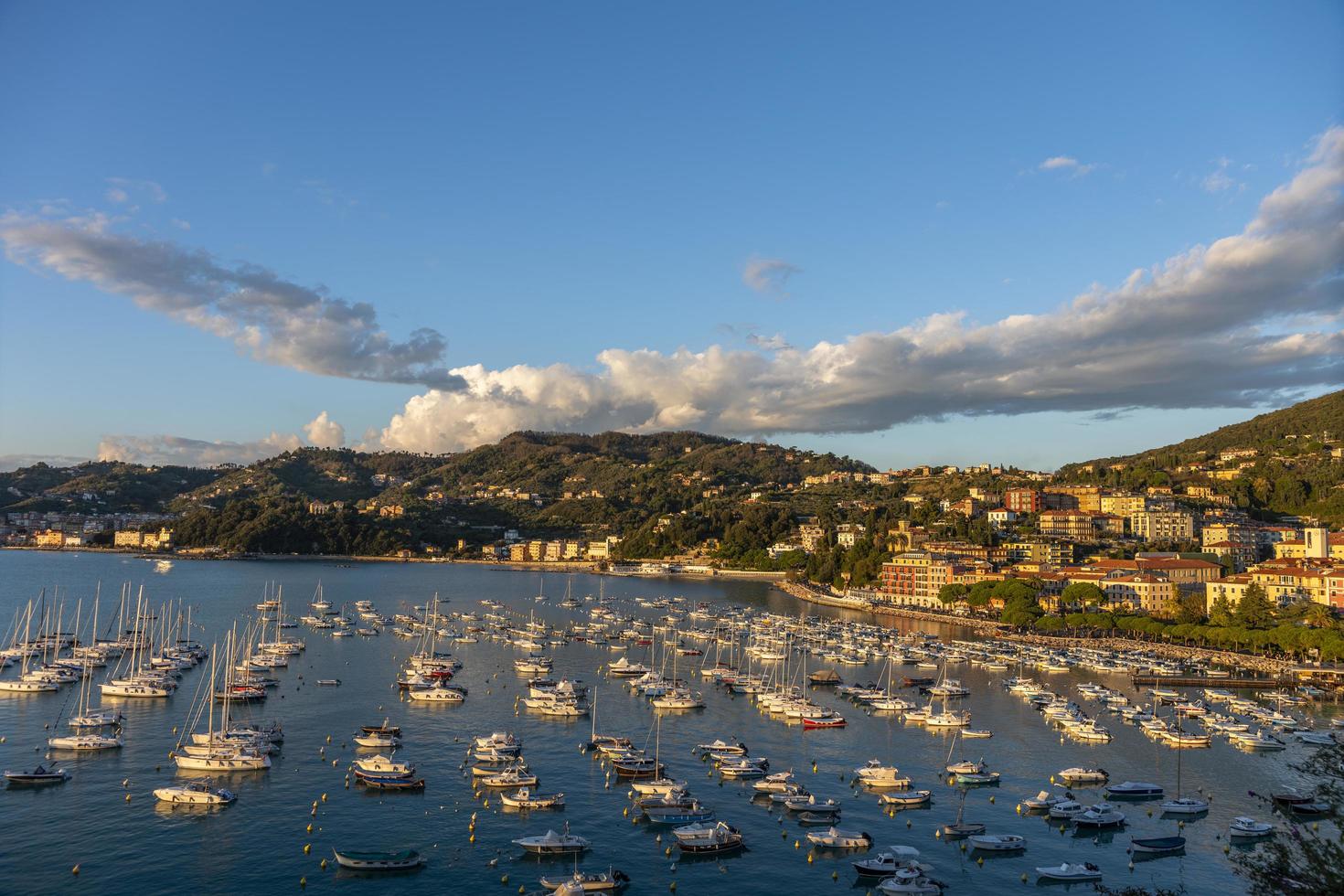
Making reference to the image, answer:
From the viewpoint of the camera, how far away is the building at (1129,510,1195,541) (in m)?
96.1

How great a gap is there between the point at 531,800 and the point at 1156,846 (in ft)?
51.1

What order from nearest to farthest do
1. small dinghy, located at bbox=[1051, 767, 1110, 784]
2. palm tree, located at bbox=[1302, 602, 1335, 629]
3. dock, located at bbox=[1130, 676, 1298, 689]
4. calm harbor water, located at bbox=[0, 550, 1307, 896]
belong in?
1. calm harbor water, located at bbox=[0, 550, 1307, 896]
2. small dinghy, located at bbox=[1051, 767, 1110, 784]
3. dock, located at bbox=[1130, 676, 1298, 689]
4. palm tree, located at bbox=[1302, 602, 1335, 629]

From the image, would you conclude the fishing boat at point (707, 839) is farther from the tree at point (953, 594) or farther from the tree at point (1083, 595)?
the tree at point (953, 594)

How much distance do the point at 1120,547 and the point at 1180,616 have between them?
34.9m

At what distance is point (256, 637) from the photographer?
177 feet

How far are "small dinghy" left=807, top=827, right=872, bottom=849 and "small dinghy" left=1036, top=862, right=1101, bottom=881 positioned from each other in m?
3.90

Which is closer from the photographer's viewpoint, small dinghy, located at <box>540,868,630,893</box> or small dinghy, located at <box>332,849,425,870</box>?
small dinghy, located at <box>540,868,630,893</box>

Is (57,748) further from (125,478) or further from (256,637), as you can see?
(125,478)

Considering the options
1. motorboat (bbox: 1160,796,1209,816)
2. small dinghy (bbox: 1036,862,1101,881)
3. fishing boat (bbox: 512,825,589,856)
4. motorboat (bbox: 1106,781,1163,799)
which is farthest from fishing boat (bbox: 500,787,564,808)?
motorboat (bbox: 1160,796,1209,816)

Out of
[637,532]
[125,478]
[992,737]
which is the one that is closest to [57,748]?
[992,737]

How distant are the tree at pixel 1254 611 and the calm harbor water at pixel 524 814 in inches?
541

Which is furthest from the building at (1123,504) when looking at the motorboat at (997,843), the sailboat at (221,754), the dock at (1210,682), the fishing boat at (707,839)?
the sailboat at (221,754)

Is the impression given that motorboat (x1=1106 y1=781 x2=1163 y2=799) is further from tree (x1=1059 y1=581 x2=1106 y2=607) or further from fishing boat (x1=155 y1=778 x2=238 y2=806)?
tree (x1=1059 y1=581 x2=1106 y2=607)

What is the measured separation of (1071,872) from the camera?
2077 cm
